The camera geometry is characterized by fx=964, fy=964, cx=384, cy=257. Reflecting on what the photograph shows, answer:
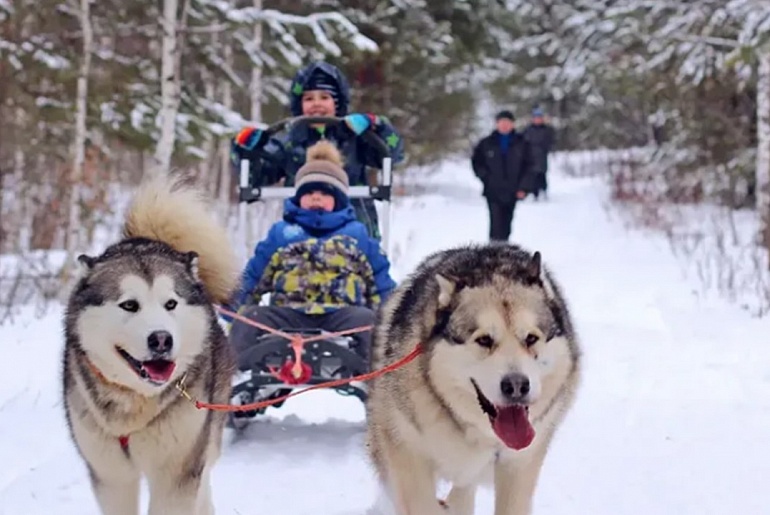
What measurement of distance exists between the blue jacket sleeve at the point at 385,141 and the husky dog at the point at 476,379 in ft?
10.6

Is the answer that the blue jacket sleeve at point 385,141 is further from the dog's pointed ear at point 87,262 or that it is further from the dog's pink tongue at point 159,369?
the dog's pink tongue at point 159,369

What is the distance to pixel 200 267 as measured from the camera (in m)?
3.83

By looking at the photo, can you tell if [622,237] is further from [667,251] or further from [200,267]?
[200,267]

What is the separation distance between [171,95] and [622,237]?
8.74 metres

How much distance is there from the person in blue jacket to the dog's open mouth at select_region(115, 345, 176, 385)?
324cm

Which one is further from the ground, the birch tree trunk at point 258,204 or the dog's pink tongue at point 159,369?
the birch tree trunk at point 258,204

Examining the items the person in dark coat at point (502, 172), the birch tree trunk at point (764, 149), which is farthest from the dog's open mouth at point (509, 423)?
the person in dark coat at point (502, 172)

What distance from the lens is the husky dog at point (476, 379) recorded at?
277 centimetres

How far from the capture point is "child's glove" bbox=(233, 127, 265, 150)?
643 cm

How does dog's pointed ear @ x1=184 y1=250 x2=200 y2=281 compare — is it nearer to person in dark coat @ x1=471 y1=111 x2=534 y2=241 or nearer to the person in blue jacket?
the person in blue jacket

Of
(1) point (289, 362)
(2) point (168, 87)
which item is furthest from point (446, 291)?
(2) point (168, 87)

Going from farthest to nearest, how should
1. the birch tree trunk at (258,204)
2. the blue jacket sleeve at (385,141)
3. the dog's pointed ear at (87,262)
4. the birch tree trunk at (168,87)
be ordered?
the birch tree trunk at (258,204)
the birch tree trunk at (168,87)
the blue jacket sleeve at (385,141)
the dog's pointed ear at (87,262)

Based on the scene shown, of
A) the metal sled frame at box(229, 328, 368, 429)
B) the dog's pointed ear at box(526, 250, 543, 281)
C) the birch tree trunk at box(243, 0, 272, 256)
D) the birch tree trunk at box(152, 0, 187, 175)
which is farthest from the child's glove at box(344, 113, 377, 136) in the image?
the birch tree trunk at box(243, 0, 272, 256)

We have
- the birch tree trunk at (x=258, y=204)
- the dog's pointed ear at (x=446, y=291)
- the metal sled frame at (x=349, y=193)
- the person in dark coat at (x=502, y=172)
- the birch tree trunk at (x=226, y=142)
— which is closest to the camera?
the dog's pointed ear at (x=446, y=291)
